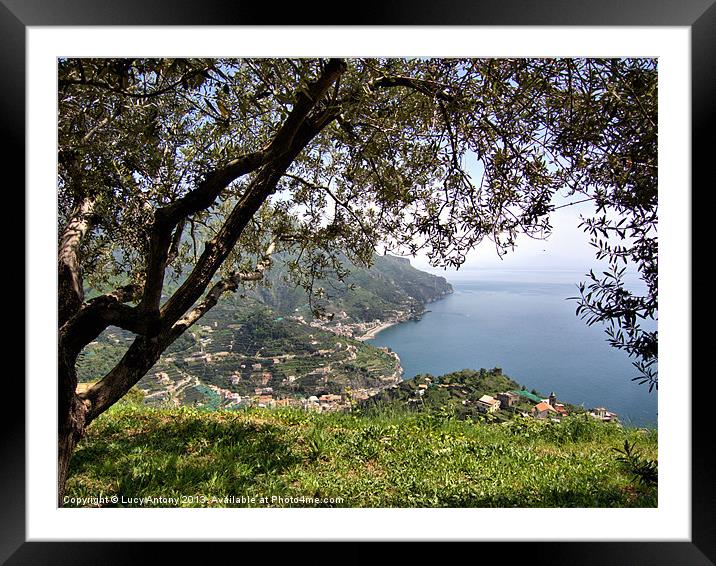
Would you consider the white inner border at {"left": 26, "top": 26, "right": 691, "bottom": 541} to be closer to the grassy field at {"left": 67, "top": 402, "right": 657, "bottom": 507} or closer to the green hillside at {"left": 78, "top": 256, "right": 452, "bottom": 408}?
the grassy field at {"left": 67, "top": 402, "right": 657, "bottom": 507}

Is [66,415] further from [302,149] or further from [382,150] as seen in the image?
[382,150]

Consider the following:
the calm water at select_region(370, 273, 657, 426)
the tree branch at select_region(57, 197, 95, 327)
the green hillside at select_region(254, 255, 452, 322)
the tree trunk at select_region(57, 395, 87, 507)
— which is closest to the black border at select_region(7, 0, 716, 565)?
the tree trunk at select_region(57, 395, 87, 507)

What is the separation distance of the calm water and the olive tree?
0.55 meters

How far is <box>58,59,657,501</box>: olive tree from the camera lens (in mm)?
2035

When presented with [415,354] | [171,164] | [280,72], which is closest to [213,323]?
[171,164]

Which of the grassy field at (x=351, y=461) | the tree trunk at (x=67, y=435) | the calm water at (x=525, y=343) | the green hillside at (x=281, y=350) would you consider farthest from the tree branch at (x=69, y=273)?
the calm water at (x=525, y=343)

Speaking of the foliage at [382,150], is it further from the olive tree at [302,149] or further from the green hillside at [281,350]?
the green hillside at [281,350]

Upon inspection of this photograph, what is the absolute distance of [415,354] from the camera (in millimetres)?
3621
